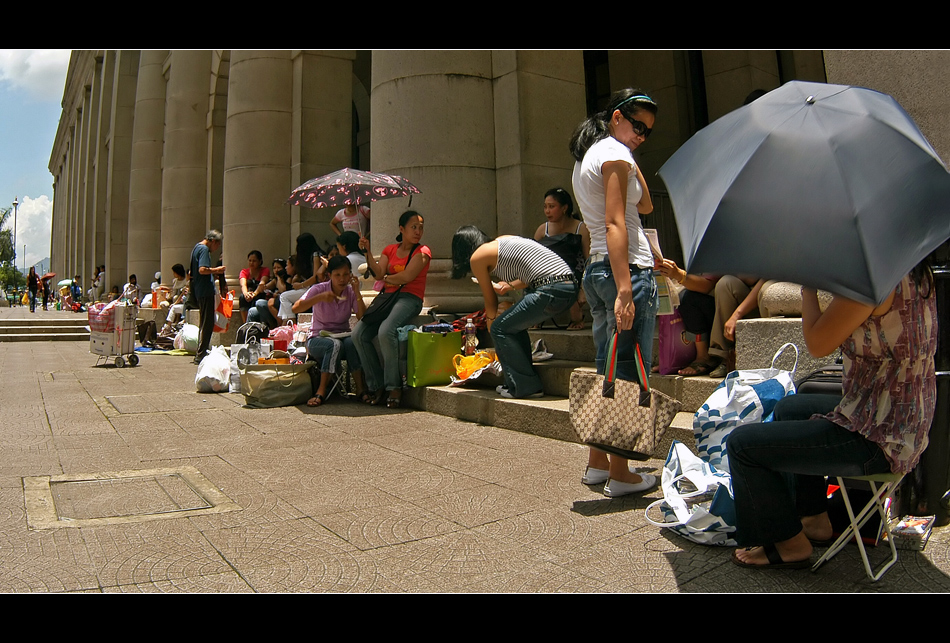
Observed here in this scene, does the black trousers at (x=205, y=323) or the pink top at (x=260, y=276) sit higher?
the pink top at (x=260, y=276)

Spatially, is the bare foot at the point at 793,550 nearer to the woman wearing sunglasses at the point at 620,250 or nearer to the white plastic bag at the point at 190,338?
the woman wearing sunglasses at the point at 620,250

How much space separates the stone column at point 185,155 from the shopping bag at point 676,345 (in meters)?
17.7

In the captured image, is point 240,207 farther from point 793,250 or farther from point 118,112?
point 118,112

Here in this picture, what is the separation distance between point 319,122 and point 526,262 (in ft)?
30.1

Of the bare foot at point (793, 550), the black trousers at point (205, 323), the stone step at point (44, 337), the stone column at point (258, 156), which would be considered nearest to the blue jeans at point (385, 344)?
the bare foot at point (793, 550)

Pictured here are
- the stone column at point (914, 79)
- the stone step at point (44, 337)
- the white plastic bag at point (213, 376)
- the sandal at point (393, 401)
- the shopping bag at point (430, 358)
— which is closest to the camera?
the stone column at point (914, 79)

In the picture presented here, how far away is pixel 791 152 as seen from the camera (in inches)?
98.3

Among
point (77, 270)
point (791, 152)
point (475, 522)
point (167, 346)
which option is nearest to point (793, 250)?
point (791, 152)

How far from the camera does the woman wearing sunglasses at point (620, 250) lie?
389 centimetres

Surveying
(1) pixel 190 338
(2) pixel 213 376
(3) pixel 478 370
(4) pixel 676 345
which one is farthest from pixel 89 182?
(4) pixel 676 345

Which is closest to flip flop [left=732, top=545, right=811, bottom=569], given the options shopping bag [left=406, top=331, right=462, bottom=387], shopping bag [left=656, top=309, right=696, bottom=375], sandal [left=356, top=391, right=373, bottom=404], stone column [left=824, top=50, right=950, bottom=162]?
shopping bag [left=656, top=309, right=696, bottom=375]

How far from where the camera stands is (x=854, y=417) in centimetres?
267

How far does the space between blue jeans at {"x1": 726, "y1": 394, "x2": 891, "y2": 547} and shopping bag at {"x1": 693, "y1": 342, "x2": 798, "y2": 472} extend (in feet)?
1.16

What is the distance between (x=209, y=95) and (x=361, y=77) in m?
4.55
